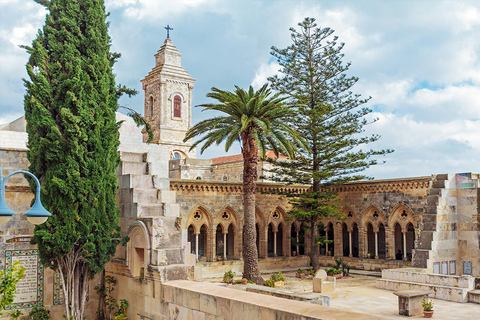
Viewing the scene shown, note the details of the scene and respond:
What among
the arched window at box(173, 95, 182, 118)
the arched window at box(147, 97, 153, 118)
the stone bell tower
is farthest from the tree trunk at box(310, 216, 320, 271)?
the arched window at box(147, 97, 153, 118)

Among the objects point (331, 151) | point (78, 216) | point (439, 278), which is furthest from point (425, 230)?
point (78, 216)

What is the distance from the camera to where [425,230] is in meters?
18.5

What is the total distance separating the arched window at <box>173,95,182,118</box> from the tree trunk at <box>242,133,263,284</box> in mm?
27693

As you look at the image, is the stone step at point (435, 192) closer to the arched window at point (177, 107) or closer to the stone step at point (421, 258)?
the stone step at point (421, 258)

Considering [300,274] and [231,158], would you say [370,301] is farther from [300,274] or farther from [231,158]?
[231,158]

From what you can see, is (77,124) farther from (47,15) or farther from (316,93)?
(316,93)

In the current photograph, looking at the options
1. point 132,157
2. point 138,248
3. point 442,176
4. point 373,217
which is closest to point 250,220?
point 132,157

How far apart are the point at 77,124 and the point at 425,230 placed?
13.4 meters

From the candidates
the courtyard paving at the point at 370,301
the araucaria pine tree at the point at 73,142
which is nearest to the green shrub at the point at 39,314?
the araucaria pine tree at the point at 73,142

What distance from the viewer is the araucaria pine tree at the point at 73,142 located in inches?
406

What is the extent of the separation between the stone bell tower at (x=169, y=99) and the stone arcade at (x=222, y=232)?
2254cm

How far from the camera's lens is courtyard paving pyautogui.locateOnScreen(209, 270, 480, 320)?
42.3 feet

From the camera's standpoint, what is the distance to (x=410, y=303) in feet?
41.4

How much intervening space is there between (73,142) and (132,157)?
2.60m
